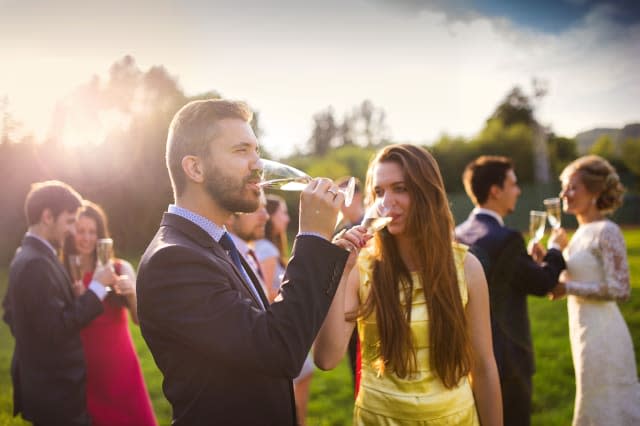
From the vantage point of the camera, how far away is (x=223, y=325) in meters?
1.57

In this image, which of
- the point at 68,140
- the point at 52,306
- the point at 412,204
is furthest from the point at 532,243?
the point at 68,140

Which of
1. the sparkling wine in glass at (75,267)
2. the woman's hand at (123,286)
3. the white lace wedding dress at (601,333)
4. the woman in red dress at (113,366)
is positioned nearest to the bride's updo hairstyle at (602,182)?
the white lace wedding dress at (601,333)

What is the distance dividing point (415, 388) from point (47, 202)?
3.49 m

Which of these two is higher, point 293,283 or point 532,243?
point 293,283

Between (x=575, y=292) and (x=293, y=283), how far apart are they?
3445mm

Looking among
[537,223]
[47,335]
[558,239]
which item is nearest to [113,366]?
[47,335]

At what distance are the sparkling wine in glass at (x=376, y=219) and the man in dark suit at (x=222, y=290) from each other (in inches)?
16.6

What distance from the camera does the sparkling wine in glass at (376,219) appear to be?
82.9 inches

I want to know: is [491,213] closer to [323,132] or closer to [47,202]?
[47,202]

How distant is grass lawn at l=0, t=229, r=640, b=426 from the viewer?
557cm

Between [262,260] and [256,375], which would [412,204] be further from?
[262,260]

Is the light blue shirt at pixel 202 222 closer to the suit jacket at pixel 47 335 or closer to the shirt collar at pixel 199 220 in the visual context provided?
the shirt collar at pixel 199 220

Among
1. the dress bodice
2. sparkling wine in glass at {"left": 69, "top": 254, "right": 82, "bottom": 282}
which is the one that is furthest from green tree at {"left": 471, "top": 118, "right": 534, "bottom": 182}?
Answer: the dress bodice

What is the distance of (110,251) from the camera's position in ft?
13.2
